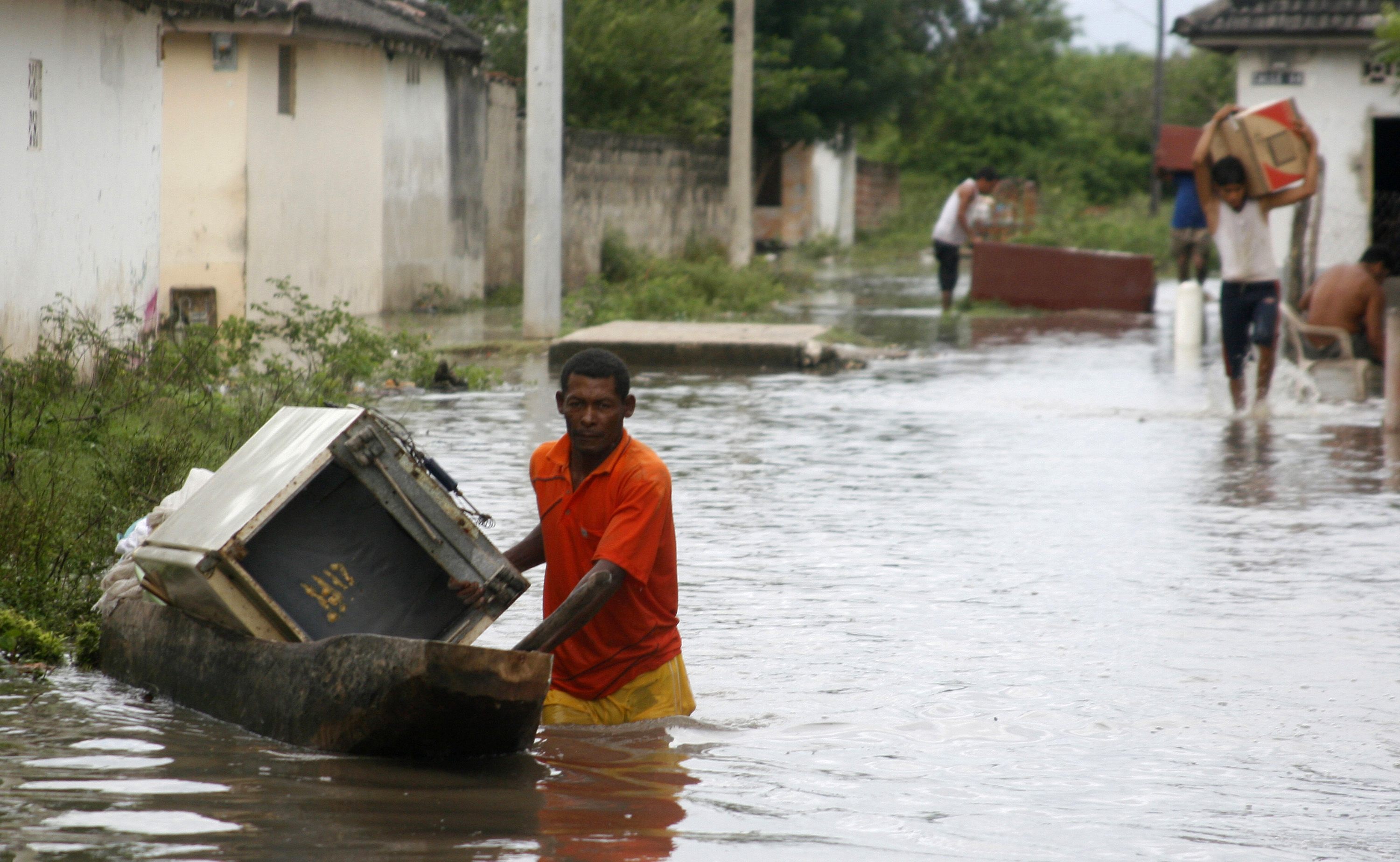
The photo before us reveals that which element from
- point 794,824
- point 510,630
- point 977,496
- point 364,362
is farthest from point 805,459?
point 794,824

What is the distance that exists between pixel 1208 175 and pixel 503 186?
14.4m

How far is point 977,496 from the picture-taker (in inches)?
395

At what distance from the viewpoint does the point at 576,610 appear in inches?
200

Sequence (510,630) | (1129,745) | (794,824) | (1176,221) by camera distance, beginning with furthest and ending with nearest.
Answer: (1176,221), (510,630), (1129,745), (794,824)

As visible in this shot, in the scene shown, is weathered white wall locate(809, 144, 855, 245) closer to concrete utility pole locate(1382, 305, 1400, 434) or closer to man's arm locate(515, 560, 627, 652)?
concrete utility pole locate(1382, 305, 1400, 434)

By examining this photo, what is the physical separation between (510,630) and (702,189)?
27.1 meters

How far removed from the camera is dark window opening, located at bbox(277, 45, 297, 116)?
1962 cm

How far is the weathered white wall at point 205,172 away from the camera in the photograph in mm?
18484

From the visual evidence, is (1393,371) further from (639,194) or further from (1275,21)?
(639,194)

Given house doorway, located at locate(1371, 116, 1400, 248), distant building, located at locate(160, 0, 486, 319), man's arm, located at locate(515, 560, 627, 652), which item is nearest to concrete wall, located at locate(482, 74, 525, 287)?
distant building, located at locate(160, 0, 486, 319)

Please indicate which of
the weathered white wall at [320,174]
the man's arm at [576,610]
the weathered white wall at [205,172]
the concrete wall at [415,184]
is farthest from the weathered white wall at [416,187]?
the man's arm at [576,610]

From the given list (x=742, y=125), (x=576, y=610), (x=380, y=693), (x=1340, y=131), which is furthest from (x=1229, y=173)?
(x=742, y=125)

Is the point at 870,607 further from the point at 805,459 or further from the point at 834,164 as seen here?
the point at 834,164

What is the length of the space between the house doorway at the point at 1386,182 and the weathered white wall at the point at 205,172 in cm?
1117
